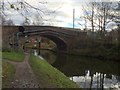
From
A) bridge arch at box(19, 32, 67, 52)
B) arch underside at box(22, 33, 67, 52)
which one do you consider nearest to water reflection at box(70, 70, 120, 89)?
bridge arch at box(19, 32, 67, 52)

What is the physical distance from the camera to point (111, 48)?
4588 centimetres

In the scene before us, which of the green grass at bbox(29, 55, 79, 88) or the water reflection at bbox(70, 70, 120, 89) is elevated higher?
the green grass at bbox(29, 55, 79, 88)

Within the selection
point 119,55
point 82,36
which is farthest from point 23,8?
point 82,36

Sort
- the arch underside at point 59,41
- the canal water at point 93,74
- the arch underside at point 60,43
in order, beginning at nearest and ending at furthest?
the canal water at point 93,74, the arch underside at point 59,41, the arch underside at point 60,43

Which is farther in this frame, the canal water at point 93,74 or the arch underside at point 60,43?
the arch underside at point 60,43

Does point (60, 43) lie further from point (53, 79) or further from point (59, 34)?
point (53, 79)

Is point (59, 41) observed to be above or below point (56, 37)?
below

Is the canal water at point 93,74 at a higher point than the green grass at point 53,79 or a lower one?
lower

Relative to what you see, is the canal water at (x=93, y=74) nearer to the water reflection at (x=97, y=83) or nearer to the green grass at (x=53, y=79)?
the water reflection at (x=97, y=83)

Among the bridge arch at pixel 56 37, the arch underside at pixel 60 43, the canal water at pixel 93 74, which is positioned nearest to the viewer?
the canal water at pixel 93 74

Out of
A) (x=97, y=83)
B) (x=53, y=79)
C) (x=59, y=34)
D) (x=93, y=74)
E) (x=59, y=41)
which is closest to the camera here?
(x=53, y=79)

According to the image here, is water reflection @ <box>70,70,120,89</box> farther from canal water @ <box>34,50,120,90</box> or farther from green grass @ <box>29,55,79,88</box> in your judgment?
green grass @ <box>29,55,79,88</box>

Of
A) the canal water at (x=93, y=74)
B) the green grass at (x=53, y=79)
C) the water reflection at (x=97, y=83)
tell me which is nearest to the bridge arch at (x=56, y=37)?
the canal water at (x=93, y=74)

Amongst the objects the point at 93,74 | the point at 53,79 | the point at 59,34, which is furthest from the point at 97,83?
the point at 59,34
